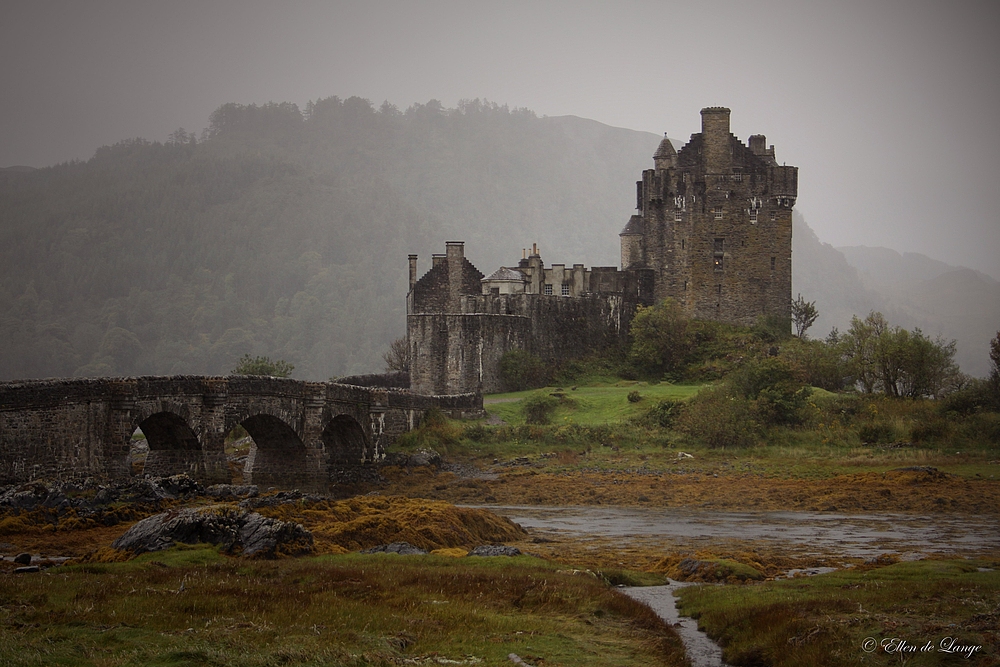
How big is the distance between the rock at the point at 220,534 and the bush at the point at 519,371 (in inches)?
1759

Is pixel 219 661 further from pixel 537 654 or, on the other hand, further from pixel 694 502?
pixel 694 502

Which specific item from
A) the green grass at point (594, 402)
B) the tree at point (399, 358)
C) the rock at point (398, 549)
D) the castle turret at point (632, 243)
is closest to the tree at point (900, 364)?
the green grass at point (594, 402)

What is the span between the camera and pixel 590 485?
159ft

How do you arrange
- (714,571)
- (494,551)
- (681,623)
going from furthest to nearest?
(494,551) → (714,571) → (681,623)

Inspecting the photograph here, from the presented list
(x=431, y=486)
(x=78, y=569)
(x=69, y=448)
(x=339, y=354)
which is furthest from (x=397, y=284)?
(x=78, y=569)

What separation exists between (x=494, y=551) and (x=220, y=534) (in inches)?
263

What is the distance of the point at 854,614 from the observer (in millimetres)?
20594

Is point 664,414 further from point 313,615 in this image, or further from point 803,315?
point 313,615

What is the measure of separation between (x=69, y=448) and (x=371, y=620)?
18.7m

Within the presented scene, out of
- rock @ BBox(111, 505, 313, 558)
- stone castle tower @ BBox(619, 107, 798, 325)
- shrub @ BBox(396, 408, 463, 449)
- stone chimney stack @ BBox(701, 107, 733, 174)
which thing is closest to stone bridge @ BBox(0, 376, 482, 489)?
shrub @ BBox(396, 408, 463, 449)

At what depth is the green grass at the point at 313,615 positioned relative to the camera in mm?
16391

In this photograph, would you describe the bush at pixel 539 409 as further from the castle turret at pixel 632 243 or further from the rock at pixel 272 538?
the rock at pixel 272 538

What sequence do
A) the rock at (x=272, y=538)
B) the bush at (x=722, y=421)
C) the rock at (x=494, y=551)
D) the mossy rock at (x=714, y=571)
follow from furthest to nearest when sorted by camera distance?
the bush at (x=722, y=421), the rock at (x=494, y=551), the mossy rock at (x=714, y=571), the rock at (x=272, y=538)

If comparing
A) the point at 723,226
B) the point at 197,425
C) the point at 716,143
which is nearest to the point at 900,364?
the point at 723,226
